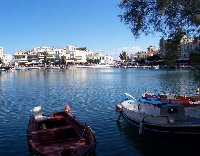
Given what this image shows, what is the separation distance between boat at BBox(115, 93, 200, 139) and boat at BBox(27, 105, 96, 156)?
19.4 ft

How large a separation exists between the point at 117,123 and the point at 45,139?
12.4 meters

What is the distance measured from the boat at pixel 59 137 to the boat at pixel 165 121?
5902 millimetres

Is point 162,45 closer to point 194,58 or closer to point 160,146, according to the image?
point 194,58

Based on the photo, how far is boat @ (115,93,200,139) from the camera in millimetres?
24359

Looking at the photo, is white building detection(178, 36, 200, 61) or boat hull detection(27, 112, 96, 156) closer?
boat hull detection(27, 112, 96, 156)

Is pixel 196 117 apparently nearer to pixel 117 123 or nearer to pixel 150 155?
pixel 150 155

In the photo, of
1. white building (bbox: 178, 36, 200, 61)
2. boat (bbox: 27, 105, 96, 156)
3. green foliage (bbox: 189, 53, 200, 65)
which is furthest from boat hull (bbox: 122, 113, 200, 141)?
boat (bbox: 27, 105, 96, 156)

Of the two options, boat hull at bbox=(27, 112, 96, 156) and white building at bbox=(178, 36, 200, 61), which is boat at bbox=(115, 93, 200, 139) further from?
boat hull at bbox=(27, 112, 96, 156)

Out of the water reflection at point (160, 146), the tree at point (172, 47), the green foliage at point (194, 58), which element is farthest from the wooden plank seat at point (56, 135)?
the green foliage at point (194, 58)

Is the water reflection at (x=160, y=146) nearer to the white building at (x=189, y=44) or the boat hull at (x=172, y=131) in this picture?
the boat hull at (x=172, y=131)

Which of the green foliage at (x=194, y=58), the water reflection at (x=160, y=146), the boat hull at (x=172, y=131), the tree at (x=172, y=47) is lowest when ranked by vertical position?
the water reflection at (x=160, y=146)

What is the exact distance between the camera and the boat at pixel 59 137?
65.7 ft

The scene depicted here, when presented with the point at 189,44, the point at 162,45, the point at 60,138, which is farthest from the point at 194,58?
the point at 60,138

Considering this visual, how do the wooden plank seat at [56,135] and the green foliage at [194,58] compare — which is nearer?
the green foliage at [194,58]
